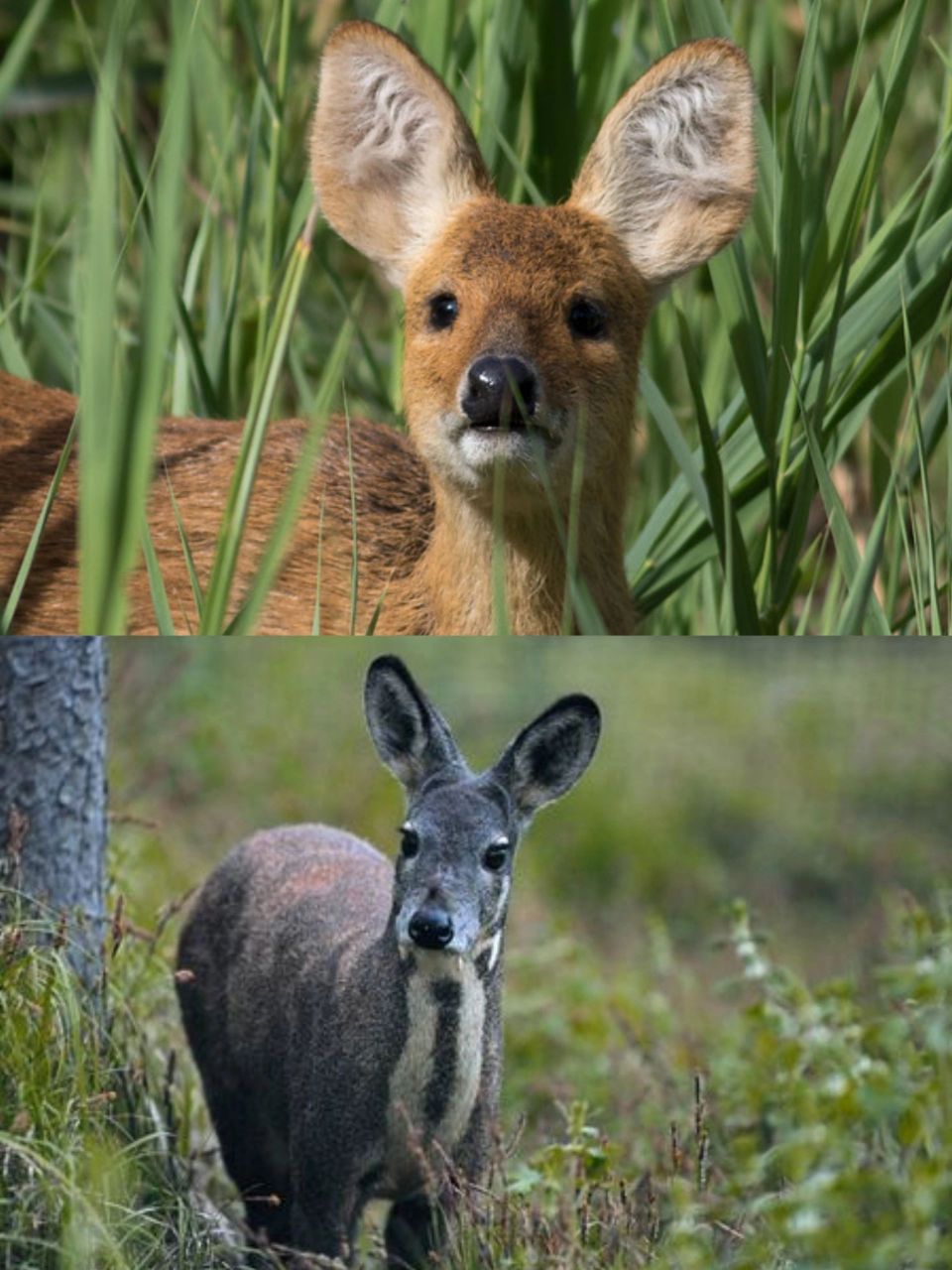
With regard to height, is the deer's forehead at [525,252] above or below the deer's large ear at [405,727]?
above

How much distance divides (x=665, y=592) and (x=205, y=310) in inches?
55.5

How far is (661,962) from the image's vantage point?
4105 millimetres

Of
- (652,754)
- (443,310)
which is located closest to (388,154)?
(443,310)

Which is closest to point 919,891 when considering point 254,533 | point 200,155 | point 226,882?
point 226,882

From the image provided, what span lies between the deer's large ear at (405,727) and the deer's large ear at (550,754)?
0.24ft

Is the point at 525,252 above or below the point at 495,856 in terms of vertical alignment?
above

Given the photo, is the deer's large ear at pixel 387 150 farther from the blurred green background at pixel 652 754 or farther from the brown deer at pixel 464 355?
the blurred green background at pixel 652 754

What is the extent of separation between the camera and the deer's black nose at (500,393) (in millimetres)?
3912

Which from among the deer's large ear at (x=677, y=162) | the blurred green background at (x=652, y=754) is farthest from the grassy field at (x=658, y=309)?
the blurred green background at (x=652, y=754)

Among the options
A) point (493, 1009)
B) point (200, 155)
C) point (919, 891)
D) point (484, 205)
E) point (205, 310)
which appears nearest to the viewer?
point (493, 1009)

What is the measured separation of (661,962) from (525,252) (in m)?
1.27

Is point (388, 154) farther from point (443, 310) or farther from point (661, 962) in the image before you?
point (661, 962)

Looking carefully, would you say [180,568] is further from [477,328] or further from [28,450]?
[477,328]

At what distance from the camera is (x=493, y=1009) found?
3.21 meters
